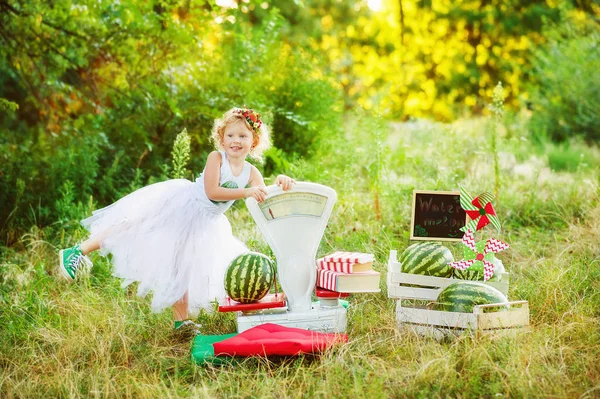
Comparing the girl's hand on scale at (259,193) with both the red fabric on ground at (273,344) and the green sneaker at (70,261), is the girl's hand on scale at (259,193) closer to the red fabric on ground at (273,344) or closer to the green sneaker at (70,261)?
the red fabric on ground at (273,344)

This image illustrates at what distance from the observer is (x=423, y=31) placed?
18594 mm

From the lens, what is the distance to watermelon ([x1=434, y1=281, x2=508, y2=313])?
10.7ft

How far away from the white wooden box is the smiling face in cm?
128

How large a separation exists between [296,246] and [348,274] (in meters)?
0.33

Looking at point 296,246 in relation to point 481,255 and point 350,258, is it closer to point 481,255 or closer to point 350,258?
point 350,258

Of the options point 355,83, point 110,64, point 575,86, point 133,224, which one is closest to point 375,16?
point 355,83

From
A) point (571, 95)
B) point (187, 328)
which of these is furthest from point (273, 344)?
point (571, 95)

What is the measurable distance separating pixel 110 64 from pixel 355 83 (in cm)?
1137

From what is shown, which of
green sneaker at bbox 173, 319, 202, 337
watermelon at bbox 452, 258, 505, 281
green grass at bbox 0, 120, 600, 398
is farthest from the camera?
green sneaker at bbox 173, 319, 202, 337

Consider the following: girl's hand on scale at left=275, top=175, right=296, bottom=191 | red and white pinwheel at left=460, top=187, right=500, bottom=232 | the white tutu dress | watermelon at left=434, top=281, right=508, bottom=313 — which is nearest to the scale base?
the white tutu dress

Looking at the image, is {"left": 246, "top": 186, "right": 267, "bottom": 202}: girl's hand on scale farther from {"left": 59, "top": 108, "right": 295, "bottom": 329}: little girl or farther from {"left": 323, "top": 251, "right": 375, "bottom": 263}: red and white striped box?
{"left": 323, "top": 251, "right": 375, "bottom": 263}: red and white striped box

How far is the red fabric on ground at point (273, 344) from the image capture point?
3139 mm

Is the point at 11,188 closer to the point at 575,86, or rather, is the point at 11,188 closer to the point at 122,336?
the point at 122,336

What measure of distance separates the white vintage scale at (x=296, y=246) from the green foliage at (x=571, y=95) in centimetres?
678
